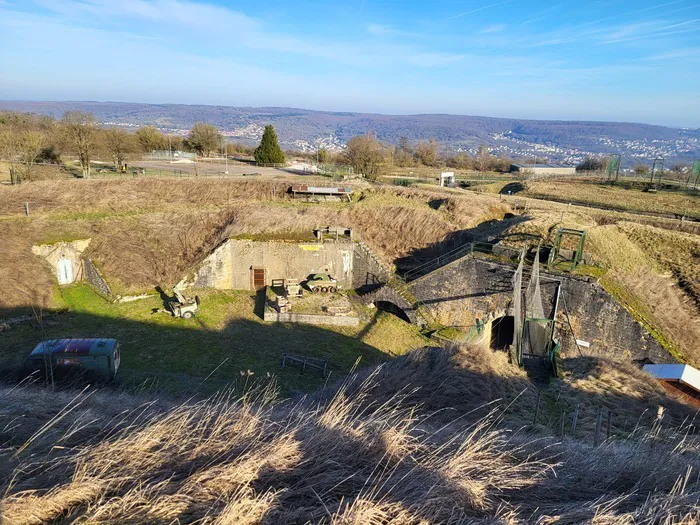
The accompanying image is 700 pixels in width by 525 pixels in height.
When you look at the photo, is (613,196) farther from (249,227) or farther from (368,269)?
(249,227)

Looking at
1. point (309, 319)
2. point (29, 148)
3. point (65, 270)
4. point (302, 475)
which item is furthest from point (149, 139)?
point (302, 475)

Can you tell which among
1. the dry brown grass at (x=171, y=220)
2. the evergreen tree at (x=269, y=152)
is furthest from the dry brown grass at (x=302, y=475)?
the evergreen tree at (x=269, y=152)

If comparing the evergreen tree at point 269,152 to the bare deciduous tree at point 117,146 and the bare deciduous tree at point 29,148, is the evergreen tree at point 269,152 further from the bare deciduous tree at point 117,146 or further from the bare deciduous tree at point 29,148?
the bare deciduous tree at point 29,148

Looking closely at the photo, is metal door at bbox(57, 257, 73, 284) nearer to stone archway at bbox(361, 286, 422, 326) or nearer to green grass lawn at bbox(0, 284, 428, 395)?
green grass lawn at bbox(0, 284, 428, 395)

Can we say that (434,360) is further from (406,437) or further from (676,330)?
(676,330)

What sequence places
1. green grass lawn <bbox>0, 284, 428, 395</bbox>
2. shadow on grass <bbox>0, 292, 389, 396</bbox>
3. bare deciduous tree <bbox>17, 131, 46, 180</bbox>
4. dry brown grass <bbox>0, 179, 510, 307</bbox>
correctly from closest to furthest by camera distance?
shadow on grass <bbox>0, 292, 389, 396</bbox>, green grass lawn <bbox>0, 284, 428, 395</bbox>, dry brown grass <bbox>0, 179, 510, 307</bbox>, bare deciduous tree <bbox>17, 131, 46, 180</bbox>

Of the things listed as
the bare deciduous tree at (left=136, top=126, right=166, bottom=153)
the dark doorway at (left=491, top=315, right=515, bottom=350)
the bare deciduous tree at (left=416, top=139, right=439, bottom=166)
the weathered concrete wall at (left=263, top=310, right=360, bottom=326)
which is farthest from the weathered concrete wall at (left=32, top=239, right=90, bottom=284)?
the bare deciduous tree at (left=416, top=139, right=439, bottom=166)

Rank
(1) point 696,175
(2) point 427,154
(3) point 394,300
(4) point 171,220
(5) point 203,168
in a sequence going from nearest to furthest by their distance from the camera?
(3) point 394,300, (4) point 171,220, (5) point 203,168, (1) point 696,175, (2) point 427,154
